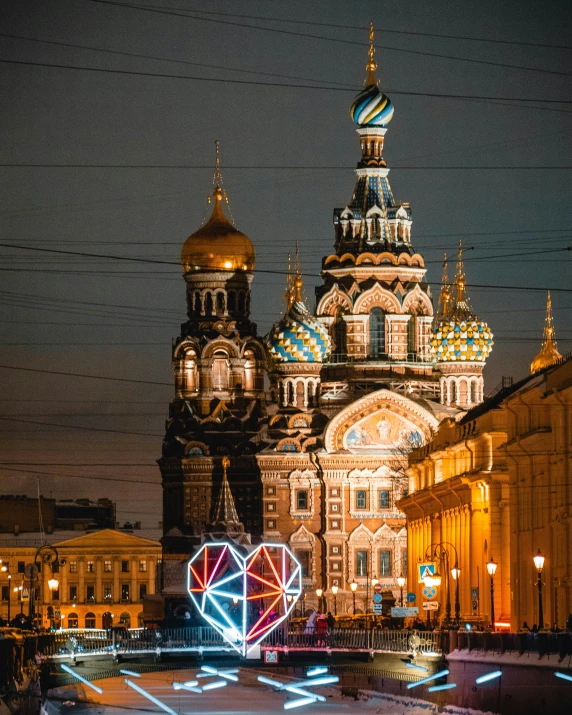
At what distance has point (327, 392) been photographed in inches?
4478

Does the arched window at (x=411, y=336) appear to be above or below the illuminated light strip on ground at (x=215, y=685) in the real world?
above

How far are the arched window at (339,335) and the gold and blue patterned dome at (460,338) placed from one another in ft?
14.3

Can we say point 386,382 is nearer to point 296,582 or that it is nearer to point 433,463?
point 296,582

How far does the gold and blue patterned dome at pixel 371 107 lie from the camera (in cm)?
11538

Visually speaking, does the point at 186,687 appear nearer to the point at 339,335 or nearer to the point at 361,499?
the point at 361,499

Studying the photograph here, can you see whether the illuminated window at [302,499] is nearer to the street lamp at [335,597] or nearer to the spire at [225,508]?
the spire at [225,508]

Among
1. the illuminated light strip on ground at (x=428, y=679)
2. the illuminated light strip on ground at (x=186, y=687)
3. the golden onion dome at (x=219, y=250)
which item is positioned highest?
the golden onion dome at (x=219, y=250)

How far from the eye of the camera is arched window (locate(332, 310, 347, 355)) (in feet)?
378

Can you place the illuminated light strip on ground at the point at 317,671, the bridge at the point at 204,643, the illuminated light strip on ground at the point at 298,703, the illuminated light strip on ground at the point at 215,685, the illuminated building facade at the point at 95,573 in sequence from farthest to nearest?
the illuminated building facade at the point at 95,573 → the bridge at the point at 204,643 → the illuminated light strip on ground at the point at 317,671 → the illuminated light strip on ground at the point at 215,685 → the illuminated light strip on ground at the point at 298,703

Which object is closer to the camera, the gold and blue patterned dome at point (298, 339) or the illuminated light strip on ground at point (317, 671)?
the illuminated light strip on ground at point (317, 671)

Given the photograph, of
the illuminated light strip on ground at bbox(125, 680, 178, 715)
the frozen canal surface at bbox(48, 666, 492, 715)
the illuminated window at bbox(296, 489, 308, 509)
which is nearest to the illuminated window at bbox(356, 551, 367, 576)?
the illuminated window at bbox(296, 489, 308, 509)

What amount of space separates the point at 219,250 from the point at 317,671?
6143cm

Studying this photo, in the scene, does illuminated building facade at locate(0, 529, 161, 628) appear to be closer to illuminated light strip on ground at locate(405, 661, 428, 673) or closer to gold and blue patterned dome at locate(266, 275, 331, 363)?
gold and blue patterned dome at locate(266, 275, 331, 363)

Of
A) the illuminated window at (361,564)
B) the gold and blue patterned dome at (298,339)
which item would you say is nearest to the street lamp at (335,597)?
the illuminated window at (361,564)
